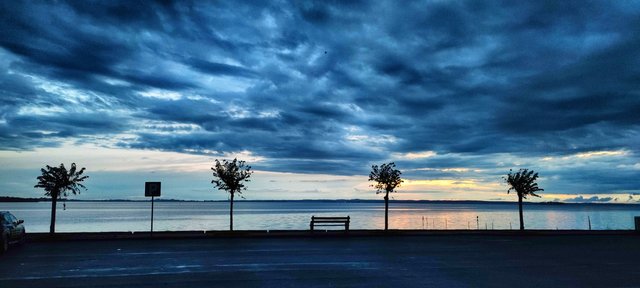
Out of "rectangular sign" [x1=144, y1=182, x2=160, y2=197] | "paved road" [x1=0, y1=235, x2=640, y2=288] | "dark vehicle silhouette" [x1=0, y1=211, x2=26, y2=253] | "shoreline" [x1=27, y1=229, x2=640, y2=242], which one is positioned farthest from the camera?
Result: "rectangular sign" [x1=144, y1=182, x2=160, y2=197]

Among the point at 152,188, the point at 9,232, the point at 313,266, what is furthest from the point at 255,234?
the point at 313,266

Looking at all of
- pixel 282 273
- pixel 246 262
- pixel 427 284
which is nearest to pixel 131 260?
pixel 246 262

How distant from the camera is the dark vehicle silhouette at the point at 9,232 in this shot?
18.3 metres

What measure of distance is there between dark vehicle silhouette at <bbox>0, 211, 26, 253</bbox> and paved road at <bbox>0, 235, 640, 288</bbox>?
0.48 meters

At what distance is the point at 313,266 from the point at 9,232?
12.5 meters

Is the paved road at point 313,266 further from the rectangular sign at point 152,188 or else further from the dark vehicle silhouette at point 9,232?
the rectangular sign at point 152,188

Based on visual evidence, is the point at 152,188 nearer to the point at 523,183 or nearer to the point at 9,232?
the point at 9,232

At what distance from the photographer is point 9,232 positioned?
19078 mm

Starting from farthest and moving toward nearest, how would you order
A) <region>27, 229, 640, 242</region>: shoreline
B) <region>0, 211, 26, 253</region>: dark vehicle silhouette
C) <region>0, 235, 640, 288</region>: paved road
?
<region>27, 229, 640, 242</region>: shoreline, <region>0, 211, 26, 253</region>: dark vehicle silhouette, <region>0, 235, 640, 288</region>: paved road

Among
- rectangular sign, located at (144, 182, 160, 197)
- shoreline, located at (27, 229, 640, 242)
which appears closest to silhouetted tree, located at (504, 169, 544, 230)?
shoreline, located at (27, 229, 640, 242)

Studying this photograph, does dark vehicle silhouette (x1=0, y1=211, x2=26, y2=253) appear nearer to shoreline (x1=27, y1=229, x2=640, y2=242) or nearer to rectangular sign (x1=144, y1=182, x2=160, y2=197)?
shoreline (x1=27, y1=229, x2=640, y2=242)

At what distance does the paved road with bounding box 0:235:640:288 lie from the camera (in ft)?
40.3

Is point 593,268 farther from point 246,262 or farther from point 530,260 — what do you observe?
point 246,262

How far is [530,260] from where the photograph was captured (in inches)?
674
